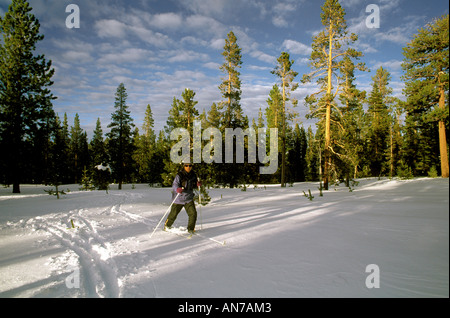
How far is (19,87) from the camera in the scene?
23.1 m

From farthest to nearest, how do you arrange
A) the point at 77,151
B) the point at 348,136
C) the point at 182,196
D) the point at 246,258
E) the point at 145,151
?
1. the point at 77,151
2. the point at 145,151
3. the point at 348,136
4. the point at 182,196
5. the point at 246,258

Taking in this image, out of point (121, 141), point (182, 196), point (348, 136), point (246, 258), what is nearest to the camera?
point (246, 258)

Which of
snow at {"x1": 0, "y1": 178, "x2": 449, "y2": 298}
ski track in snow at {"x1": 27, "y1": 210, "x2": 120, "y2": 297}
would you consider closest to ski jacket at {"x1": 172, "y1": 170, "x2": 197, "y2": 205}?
snow at {"x1": 0, "y1": 178, "x2": 449, "y2": 298}

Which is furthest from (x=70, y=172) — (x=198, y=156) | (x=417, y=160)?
(x=417, y=160)

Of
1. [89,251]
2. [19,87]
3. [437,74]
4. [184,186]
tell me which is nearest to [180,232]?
[184,186]

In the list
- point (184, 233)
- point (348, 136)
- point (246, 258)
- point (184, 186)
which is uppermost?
point (348, 136)

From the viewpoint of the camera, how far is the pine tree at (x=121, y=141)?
34.9 meters

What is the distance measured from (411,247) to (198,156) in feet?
47.2

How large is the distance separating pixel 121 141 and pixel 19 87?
1404 cm

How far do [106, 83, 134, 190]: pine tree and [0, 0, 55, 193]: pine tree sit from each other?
11.3m

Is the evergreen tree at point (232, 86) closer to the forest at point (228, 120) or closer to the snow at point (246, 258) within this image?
the forest at point (228, 120)

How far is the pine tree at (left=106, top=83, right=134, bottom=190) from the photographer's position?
3491 centimetres

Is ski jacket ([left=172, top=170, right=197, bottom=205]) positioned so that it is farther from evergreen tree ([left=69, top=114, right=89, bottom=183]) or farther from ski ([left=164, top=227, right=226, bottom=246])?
evergreen tree ([left=69, top=114, right=89, bottom=183])

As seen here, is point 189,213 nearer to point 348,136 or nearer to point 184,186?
point 184,186
